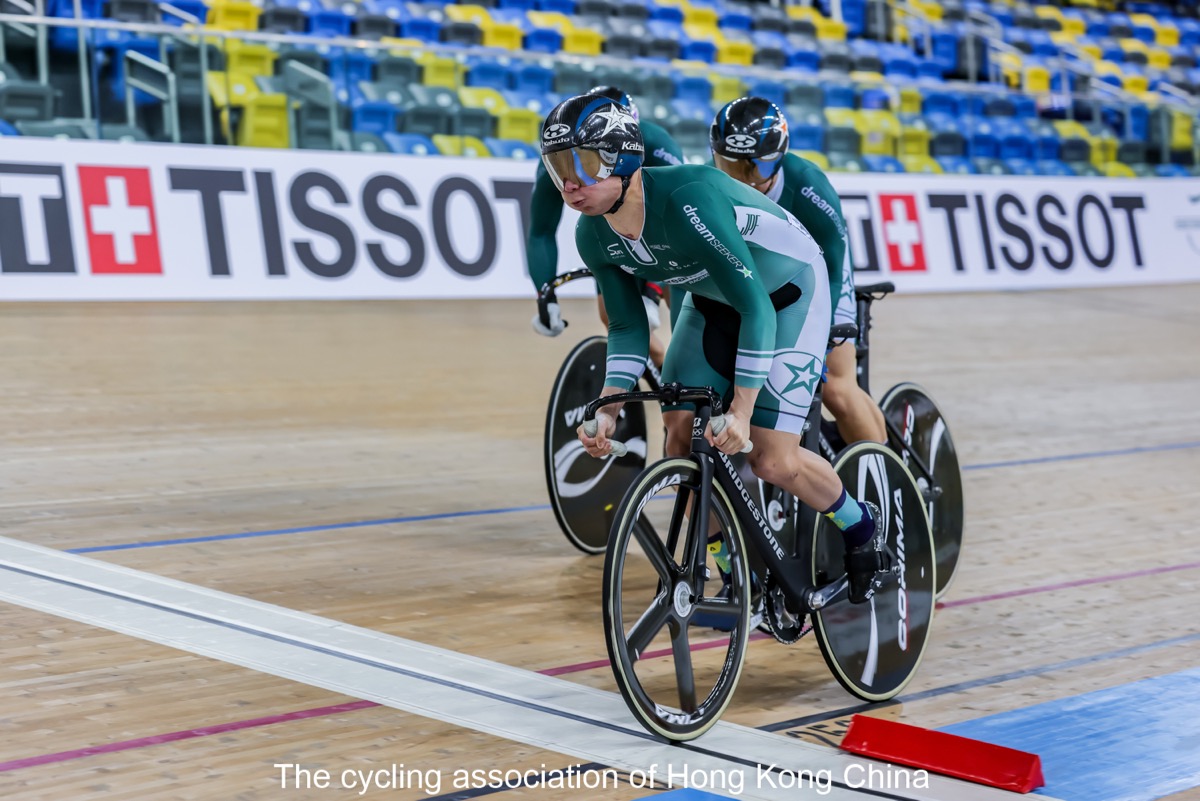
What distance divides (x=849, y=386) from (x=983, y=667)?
35.8 inches

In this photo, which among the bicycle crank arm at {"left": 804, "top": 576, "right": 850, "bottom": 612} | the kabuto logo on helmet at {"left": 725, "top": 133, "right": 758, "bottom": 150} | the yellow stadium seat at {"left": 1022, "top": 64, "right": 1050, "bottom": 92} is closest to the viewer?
the bicycle crank arm at {"left": 804, "top": 576, "right": 850, "bottom": 612}

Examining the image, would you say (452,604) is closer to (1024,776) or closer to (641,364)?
(641,364)

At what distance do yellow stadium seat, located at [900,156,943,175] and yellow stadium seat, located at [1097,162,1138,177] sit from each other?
191cm

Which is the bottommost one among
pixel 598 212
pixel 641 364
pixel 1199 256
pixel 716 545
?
pixel 1199 256

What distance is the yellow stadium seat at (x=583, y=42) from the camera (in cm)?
1370

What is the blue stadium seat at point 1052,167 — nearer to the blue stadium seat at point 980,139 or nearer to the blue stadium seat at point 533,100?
the blue stadium seat at point 980,139

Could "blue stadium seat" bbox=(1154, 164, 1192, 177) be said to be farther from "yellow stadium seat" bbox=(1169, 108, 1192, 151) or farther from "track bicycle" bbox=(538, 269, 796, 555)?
"track bicycle" bbox=(538, 269, 796, 555)

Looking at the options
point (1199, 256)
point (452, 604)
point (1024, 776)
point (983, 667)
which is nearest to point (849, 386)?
point (983, 667)

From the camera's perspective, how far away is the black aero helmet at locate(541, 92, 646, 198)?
2.81 metres

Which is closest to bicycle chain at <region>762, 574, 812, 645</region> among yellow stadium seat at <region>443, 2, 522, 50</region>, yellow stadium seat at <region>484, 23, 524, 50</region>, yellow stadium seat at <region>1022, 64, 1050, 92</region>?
yellow stadium seat at <region>443, 2, 522, 50</region>

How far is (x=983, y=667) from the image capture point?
11.8 ft

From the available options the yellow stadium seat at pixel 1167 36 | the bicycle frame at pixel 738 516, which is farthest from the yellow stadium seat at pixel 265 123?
the yellow stadium seat at pixel 1167 36

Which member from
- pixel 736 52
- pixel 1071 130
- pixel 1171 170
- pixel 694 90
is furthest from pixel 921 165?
pixel 736 52

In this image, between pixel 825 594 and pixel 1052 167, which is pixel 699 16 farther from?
pixel 825 594
